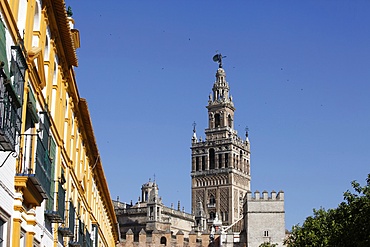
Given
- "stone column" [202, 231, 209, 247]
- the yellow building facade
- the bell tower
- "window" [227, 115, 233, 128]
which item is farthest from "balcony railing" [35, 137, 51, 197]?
"window" [227, 115, 233, 128]

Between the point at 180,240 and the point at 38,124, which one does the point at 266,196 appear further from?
the point at 38,124

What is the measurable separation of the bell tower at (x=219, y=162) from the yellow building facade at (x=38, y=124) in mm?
109018

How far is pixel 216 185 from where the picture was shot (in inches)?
5379

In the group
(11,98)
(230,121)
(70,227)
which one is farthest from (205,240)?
(11,98)

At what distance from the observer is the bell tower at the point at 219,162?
135m

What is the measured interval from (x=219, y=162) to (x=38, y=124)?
122m

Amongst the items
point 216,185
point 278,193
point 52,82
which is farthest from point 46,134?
point 216,185

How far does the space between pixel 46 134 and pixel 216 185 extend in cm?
12092

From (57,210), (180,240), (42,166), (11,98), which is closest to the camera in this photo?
(11,98)

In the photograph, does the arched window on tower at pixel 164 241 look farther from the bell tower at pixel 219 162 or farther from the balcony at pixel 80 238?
the bell tower at pixel 219 162

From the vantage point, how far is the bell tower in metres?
135

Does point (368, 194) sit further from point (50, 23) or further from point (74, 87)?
point (50, 23)

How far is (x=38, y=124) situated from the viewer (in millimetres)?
15742

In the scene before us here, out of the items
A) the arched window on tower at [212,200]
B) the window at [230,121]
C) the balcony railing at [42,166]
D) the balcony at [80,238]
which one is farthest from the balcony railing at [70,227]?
the window at [230,121]
